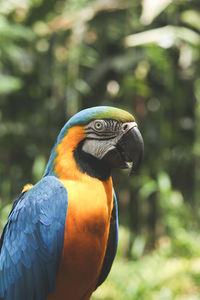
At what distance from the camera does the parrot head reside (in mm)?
1224

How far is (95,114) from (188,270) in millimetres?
1601

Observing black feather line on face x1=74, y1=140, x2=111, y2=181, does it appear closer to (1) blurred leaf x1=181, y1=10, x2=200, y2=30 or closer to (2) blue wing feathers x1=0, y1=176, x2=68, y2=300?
(2) blue wing feathers x1=0, y1=176, x2=68, y2=300

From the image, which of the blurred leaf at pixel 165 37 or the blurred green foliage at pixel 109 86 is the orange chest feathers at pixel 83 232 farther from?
the blurred leaf at pixel 165 37

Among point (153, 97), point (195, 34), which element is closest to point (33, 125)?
point (153, 97)

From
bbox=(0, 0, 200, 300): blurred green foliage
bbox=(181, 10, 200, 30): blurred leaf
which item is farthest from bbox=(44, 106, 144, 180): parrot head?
bbox=(181, 10, 200, 30): blurred leaf

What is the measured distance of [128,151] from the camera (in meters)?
1.23

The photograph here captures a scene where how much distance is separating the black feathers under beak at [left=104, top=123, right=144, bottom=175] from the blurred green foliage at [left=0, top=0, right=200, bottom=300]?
6.05 ft

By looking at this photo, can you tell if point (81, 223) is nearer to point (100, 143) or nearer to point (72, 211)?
point (72, 211)

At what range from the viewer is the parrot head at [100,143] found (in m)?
1.22

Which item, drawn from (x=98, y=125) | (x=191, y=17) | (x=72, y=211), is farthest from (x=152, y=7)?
(x=72, y=211)

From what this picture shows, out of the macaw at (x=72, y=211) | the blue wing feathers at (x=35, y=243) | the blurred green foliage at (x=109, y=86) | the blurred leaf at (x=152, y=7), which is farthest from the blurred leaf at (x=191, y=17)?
the blue wing feathers at (x=35, y=243)

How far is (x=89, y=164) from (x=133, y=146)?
0.16m

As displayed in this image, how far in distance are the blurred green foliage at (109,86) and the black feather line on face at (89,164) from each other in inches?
71.5

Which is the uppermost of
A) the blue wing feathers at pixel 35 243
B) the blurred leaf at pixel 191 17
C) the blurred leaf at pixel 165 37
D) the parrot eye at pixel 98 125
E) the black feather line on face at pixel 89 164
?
the blurred leaf at pixel 191 17
